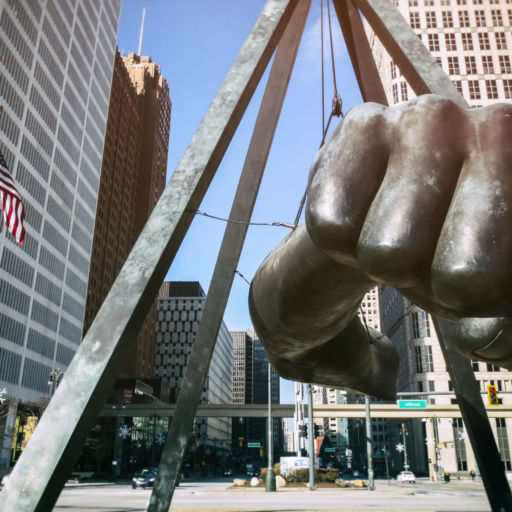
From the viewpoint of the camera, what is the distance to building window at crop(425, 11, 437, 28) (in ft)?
275

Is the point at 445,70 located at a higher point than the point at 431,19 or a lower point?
lower

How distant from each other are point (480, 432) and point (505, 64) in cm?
8973

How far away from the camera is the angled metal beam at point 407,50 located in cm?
407

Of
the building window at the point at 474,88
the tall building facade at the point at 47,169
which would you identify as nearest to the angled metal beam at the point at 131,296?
the tall building facade at the point at 47,169

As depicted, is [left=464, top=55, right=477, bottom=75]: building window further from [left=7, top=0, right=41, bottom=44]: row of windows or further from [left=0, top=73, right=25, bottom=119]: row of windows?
[left=0, top=73, right=25, bottom=119]: row of windows

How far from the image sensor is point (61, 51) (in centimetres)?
6862

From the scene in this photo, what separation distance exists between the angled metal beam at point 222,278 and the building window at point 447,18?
90.8 metres

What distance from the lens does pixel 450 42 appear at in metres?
83.0

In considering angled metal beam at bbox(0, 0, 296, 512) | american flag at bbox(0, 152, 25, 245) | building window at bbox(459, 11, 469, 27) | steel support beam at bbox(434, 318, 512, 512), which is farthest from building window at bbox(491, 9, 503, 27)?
steel support beam at bbox(434, 318, 512, 512)

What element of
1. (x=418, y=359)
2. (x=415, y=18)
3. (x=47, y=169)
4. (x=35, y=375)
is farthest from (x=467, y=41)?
(x=35, y=375)

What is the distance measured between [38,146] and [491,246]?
66708 mm

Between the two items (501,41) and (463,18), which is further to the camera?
(463,18)

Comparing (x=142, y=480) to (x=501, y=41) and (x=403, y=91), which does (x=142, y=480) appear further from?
(x=501, y=41)

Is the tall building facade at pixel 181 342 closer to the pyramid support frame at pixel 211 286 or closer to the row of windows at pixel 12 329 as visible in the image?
the row of windows at pixel 12 329
